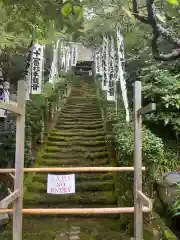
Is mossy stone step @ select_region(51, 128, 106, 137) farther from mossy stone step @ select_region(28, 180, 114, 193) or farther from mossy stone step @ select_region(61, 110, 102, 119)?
mossy stone step @ select_region(28, 180, 114, 193)

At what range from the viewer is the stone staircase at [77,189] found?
535 centimetres

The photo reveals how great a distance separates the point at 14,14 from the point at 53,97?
8.51m

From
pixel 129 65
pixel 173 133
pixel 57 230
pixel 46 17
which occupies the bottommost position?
pixel 57 230

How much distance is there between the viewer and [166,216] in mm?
5938

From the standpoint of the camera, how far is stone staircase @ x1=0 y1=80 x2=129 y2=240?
211 inches

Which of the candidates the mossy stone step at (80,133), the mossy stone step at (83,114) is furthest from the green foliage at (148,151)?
the mossy stone step at (83,114)

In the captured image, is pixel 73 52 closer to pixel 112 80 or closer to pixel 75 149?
pixel 112 80

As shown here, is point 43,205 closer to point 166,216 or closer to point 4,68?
point 166,216

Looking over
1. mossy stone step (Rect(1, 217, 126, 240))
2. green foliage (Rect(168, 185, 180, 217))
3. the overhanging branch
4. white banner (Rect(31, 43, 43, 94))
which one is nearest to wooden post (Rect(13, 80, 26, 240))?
the overhanging branch

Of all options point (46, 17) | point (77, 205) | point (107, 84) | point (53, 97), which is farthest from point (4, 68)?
point (46, 17)

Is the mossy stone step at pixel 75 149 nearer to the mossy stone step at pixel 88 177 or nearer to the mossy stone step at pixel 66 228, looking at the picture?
the mossy stone step at pixel 88 177

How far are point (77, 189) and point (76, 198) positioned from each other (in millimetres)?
364

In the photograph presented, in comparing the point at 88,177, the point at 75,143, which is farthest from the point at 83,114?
the point at 88,177

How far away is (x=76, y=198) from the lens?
6.49 m
